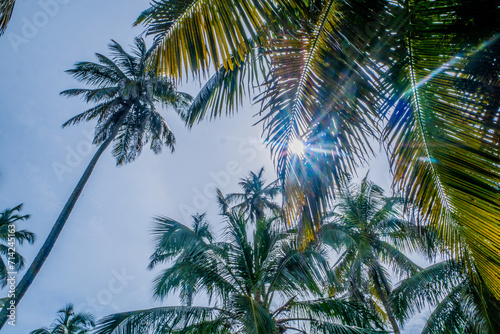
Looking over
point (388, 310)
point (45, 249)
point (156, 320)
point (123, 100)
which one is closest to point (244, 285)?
point (156, 320)

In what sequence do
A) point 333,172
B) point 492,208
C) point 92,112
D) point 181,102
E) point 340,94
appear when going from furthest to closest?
point 181,102
point 92,112
point 333,172
point 340,94
point 492,208

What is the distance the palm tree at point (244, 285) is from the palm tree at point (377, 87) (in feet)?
13.7

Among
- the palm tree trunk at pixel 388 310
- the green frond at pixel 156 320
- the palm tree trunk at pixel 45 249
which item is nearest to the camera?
the green frond at pixel 156 320

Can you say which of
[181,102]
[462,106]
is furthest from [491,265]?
[181,102]

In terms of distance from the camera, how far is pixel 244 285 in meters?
7.24

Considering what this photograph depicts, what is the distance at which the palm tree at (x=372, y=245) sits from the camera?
951 cm

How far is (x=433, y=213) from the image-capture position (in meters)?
2.35

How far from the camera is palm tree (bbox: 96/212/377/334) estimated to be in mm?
5895

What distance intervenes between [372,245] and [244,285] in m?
6.36

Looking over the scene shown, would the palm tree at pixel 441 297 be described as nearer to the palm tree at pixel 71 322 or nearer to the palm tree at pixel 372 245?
the palm tree at pixel 372 245

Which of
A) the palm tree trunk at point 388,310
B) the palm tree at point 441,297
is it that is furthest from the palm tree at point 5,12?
the palm tree trunk at point 388,310

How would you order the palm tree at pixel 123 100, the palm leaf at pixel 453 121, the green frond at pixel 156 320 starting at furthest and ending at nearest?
the palm tree at pixel 123 100 < the green frond at pixel 156 320 < the palm leaf at pixel 453 121

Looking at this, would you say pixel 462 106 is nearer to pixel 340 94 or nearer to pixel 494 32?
pixel 494 32

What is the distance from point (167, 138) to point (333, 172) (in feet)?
50.5
